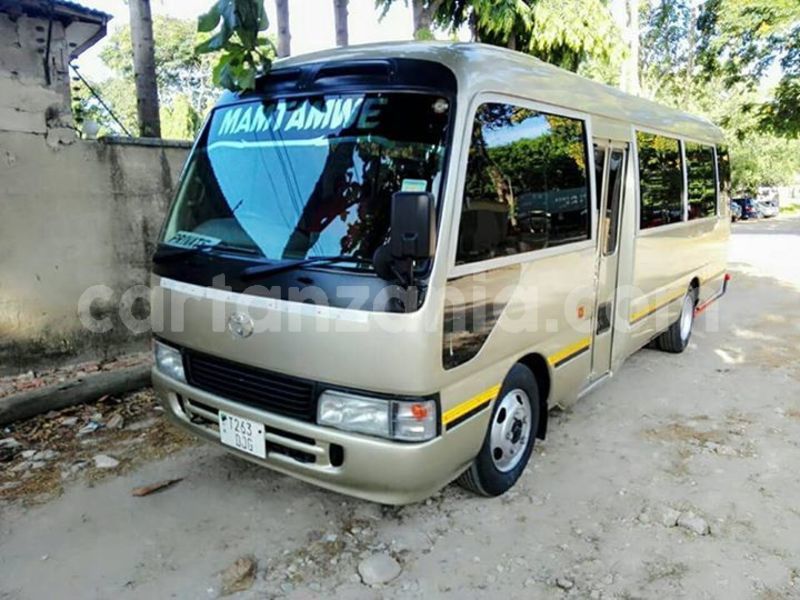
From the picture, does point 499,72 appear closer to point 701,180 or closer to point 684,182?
point 684,182

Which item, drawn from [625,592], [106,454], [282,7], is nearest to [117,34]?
[282,7]

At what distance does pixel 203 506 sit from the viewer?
338cm

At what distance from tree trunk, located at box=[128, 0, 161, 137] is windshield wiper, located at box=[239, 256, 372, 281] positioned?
5.40 metres

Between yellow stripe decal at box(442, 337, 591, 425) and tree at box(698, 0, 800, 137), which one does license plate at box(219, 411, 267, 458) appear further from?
tree at box(698, 0, 800, 137)

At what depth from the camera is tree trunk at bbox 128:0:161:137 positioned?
7091 mm

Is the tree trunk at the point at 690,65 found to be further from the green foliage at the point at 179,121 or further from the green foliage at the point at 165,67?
the green foliage at the point at 165,67

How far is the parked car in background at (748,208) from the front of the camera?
1334 inches

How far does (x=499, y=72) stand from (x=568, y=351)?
183 centimetres

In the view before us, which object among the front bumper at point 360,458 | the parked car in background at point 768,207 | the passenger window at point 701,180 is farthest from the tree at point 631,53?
the parked car in background at point 768,207

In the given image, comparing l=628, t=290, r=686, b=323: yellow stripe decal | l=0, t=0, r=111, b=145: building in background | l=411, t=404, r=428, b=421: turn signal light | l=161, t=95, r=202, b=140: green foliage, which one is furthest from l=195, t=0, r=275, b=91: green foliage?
l=161, t=95, r=202, b=140: green foliage

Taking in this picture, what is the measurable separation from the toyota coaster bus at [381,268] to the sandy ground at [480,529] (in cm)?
39

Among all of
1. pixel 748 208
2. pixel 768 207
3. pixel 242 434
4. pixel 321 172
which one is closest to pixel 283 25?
pixel 321 172

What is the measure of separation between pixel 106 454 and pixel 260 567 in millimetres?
1767

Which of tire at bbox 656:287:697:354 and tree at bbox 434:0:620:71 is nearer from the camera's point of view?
tire at bbox 656:287:697:354
